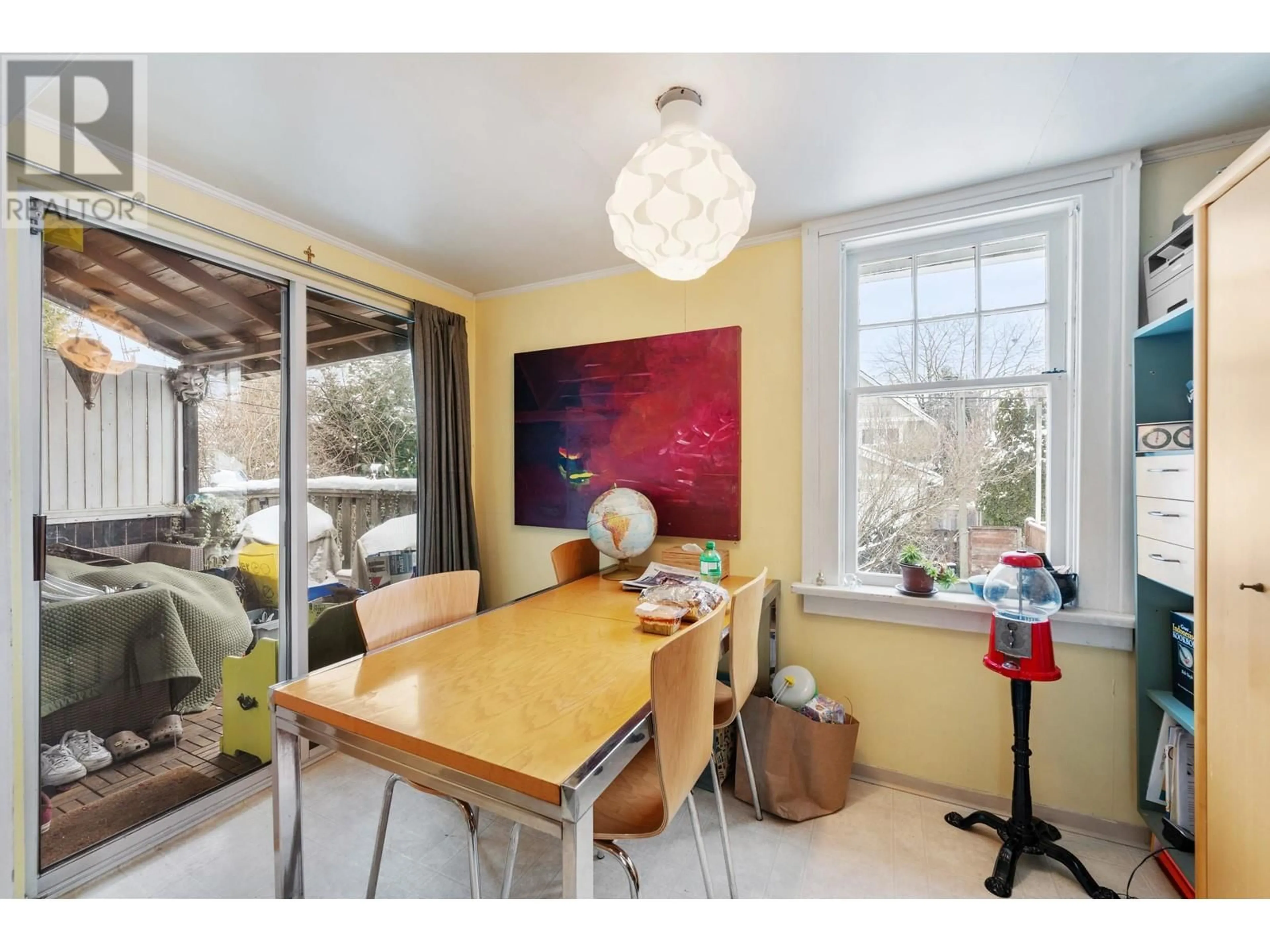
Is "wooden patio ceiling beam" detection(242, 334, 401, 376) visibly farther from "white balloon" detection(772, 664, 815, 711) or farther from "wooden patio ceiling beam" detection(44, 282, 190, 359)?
"white balloon" detection(772, 664, 815, 711)

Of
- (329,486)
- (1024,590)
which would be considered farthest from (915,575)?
(329,486)

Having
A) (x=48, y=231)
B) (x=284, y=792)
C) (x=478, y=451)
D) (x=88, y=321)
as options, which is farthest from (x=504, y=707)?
(x=478, y=451)

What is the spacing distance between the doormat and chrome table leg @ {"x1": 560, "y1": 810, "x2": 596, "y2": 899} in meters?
1.84

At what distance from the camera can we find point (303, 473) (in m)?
2.14

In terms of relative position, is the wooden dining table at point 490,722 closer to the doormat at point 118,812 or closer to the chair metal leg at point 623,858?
the chair metal leg at point 623,858

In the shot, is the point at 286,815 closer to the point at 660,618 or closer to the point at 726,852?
the point at 660,618

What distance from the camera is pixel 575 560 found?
237 cm

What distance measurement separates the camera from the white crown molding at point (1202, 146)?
5.01ft

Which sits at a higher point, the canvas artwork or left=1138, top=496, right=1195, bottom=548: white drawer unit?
the canvas artwork

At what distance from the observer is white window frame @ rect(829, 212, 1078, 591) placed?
5.95ft

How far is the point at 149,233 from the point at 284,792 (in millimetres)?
1799

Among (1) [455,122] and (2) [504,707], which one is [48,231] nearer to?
(1) [455,122]

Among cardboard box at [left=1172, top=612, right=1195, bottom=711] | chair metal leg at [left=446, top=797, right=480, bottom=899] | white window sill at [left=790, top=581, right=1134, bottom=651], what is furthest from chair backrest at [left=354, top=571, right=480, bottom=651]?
cardboard box at [left=1172, top=612, right=1195, bottom=711]

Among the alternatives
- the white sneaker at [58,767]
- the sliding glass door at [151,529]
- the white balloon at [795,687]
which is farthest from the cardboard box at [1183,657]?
the white sneaker at [58,767]
